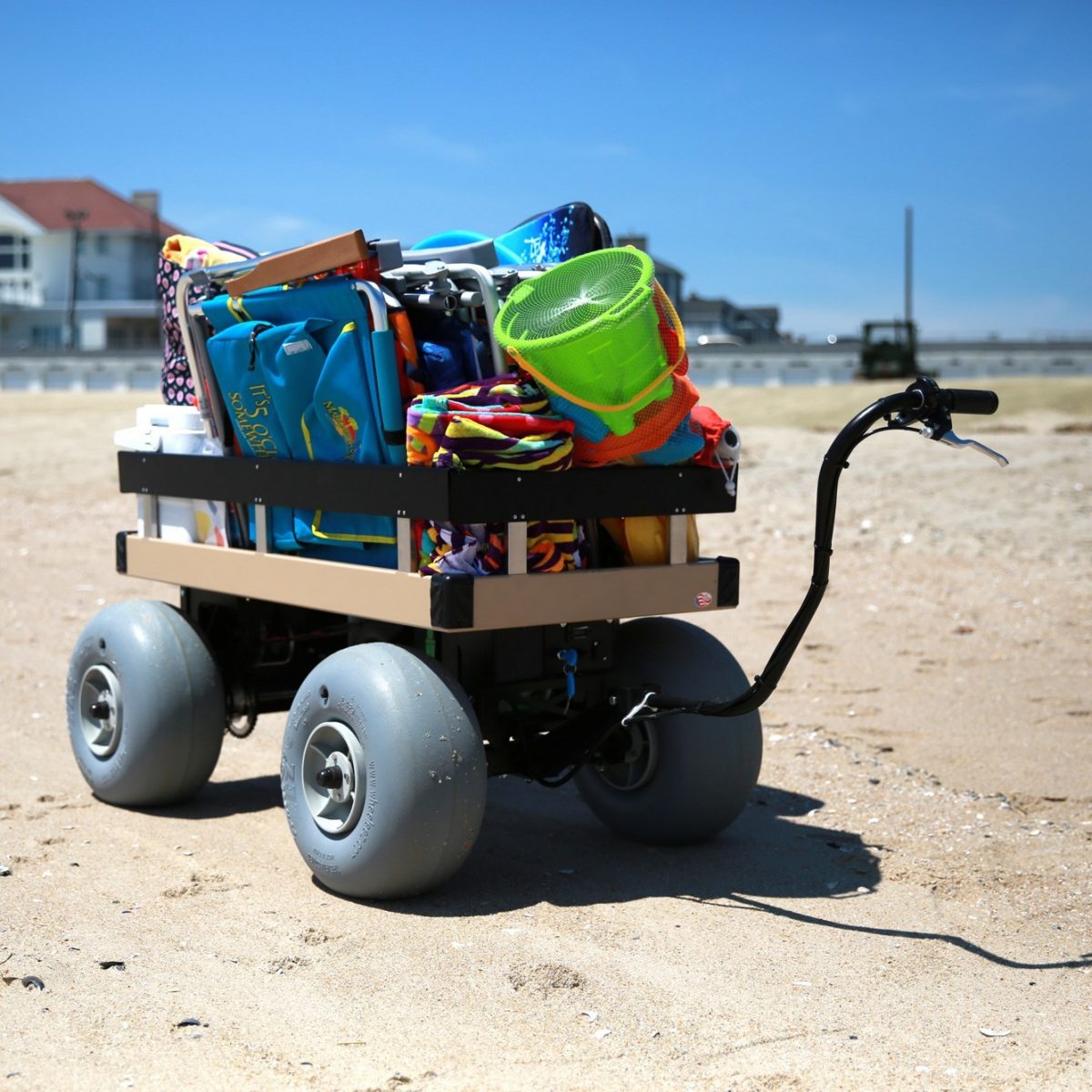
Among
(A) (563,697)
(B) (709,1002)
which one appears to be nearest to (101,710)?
(A) (563,697)

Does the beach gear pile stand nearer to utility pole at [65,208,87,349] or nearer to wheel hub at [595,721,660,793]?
wheel hub at [595,721,660,793]

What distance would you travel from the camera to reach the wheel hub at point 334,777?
4.54 m

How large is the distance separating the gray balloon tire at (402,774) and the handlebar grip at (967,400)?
5.56 feet

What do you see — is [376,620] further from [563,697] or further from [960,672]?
[960,672]

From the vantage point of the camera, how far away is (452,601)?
171 inches

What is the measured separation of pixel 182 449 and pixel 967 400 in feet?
9.91

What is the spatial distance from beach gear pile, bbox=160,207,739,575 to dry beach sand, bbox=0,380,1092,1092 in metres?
1.10

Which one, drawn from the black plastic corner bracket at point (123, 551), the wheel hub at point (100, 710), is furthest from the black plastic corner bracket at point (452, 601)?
the black plastic corner bracket at point (123, 551)

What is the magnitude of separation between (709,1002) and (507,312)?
2.05m

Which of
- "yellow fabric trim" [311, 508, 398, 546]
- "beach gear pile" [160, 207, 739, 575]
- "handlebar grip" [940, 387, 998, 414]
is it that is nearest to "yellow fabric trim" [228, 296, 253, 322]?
"beach gear pile" [160, 207, 739, 575]

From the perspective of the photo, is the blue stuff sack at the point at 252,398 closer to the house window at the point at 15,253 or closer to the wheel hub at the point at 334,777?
the wheel hub at the point at 334,777

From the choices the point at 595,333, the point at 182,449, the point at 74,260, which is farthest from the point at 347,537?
the point at 74,260

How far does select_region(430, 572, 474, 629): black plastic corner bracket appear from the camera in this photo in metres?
4.33

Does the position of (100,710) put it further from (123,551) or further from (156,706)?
(123,551)
